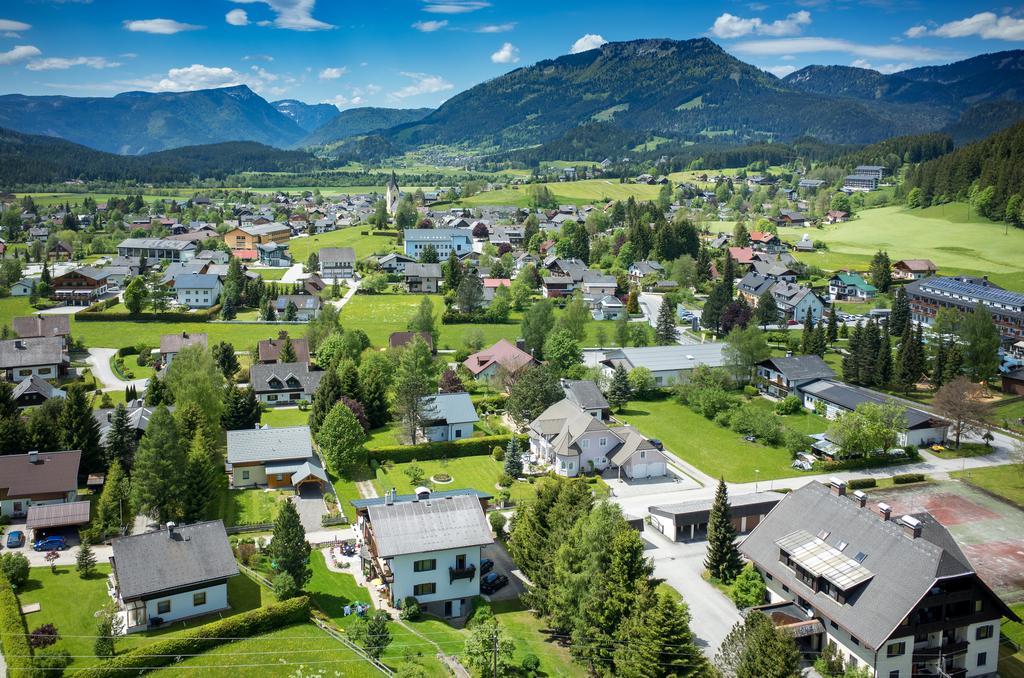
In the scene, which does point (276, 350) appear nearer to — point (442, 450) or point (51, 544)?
point (442, 450)

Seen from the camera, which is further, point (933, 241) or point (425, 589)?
point (933, 241)

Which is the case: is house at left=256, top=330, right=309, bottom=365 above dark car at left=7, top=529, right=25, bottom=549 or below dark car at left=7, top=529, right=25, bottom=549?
above

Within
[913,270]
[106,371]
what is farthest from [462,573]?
[913,270]

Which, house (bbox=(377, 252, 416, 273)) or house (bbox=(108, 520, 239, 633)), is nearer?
house (bbox=(108, 520, 239, 633))

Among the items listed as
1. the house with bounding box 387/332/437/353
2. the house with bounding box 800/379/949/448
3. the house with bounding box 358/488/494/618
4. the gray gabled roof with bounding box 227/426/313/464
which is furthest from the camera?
the house with bounding box 387/332/437/353

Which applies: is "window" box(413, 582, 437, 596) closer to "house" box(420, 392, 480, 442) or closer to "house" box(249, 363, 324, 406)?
"house" box(420, 392, 480, 442)

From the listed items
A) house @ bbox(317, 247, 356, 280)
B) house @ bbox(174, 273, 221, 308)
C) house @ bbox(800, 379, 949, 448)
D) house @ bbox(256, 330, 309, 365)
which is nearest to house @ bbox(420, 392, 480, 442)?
house @ bbox(256, 330, 309, 365)
